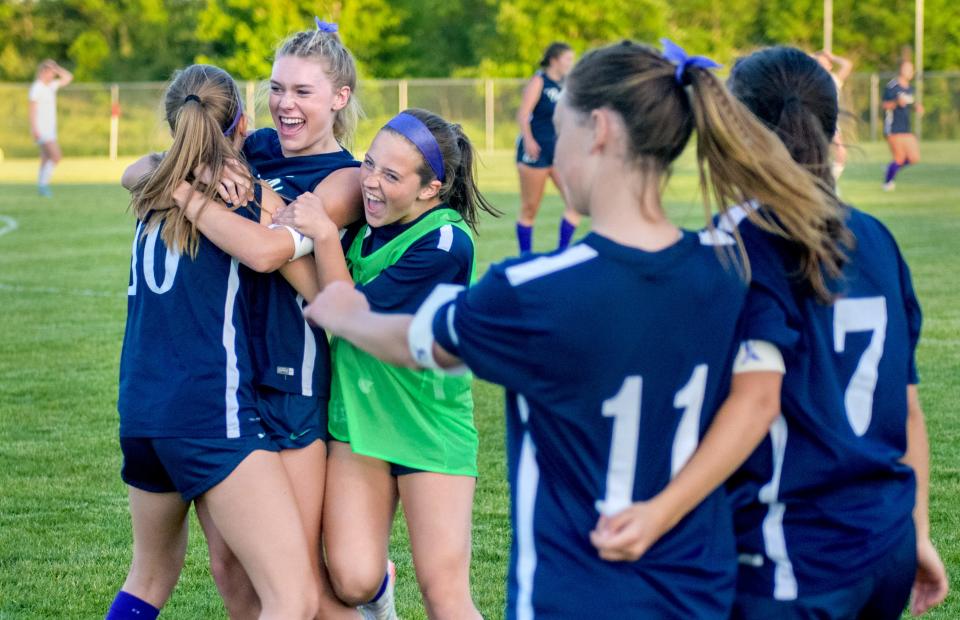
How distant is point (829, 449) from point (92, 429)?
5.17 meters

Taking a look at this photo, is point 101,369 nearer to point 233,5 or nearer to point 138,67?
point 233,5

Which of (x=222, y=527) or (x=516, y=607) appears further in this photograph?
(x=222, y=527)

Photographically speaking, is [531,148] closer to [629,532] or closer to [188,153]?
[188,153]

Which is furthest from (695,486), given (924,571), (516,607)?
(924,571)

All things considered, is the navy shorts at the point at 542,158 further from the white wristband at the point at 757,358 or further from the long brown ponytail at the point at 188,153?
the white wristband at the point at 757,358

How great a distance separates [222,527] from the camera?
3.12m

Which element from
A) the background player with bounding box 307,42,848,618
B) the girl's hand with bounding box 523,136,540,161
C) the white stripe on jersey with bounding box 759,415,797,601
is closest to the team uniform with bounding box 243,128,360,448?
the background player with bounding box 307,42,848,618

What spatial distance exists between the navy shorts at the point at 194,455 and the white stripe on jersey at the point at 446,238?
2.27 ft

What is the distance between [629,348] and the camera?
2.17 meters

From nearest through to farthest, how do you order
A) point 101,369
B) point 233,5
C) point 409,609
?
point 409,609 → point 101,369 → point 233,5

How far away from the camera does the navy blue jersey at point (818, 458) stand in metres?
2.37

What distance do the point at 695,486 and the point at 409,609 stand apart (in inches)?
96.6

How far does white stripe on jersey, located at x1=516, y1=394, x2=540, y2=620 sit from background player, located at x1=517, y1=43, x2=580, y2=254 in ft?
36.0

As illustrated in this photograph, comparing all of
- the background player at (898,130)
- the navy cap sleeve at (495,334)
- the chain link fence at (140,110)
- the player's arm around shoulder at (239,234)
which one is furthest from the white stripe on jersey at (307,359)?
the chain link fence at (140,110)
